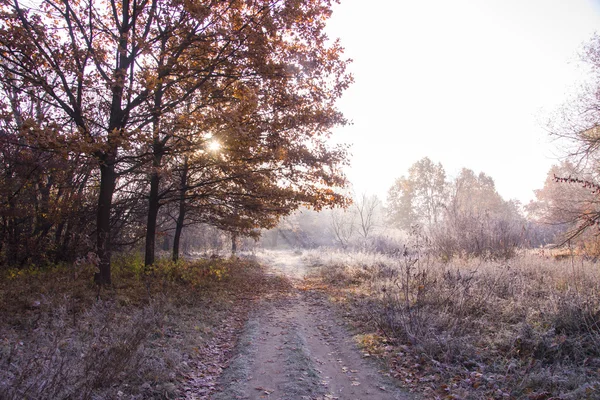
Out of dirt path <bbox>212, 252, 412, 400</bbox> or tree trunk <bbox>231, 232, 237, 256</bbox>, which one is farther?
tree trunk <bbox>231, 232, 237, 256</bbox>

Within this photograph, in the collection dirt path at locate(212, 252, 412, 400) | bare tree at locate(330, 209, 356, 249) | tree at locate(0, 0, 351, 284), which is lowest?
dirt path at locate(212, 252, 412, 400)

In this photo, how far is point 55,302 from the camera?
674 centimetres

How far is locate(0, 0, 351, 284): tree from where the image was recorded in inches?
265

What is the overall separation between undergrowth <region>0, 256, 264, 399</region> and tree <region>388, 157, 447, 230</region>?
41.5m

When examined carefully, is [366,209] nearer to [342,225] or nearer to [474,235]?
[342,225]

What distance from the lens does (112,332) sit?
545cm

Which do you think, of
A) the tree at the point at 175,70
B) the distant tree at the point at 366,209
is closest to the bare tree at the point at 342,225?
the distant tree at the point at 366,209

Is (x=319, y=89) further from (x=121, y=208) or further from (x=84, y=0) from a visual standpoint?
(x=121, y=208)

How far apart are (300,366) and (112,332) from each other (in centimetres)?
311

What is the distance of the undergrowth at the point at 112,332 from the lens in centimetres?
362

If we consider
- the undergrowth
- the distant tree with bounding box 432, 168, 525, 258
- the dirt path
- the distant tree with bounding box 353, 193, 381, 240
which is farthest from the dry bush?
the distant tree with bounding box 353, 193, 381, 240

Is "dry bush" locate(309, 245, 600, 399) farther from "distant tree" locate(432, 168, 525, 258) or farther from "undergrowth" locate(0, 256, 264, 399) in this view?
"distant tree" locate(432, 168, 525, 258)

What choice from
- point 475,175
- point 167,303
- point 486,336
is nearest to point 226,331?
point 167,303

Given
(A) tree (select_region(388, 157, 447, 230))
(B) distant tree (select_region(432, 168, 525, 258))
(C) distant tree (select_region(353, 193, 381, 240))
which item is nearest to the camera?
(B) distant tree (select_region(432, 168, 525, 258))
